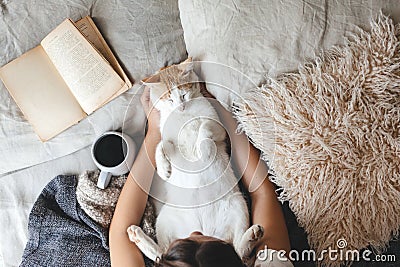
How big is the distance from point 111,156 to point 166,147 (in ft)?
0.56

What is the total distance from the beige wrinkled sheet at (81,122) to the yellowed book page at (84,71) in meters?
0.03

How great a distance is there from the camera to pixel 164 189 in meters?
1.03

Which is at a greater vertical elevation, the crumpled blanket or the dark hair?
the dark hair

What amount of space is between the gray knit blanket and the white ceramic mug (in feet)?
0.29

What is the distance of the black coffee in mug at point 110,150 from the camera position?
3.60 ft

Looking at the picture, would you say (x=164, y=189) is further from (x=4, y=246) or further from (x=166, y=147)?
(x=4, y=246)

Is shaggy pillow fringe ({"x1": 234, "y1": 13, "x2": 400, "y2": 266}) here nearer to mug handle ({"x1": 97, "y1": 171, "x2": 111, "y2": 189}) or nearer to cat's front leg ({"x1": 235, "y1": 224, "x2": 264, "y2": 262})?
cat's front leg ({"x1": 235, "y1": 224, "x2": 264, "y2": 262})

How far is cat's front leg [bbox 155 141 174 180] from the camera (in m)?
0.99

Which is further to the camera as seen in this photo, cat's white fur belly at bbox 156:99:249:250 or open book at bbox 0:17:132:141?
open book at bbox 0:17:132:141

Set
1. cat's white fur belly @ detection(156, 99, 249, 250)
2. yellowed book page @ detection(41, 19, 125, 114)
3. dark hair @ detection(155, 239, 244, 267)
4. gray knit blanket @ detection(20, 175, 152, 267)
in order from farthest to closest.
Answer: yellowed book page @ detection(41, 19, 125, 114) < gray knit blanket @ detection(20, 175, 152, 267) < cat's white fur belly @ detection(156, 99, 249, 250) < dark hair @ detection(155, 239, 244, 267)

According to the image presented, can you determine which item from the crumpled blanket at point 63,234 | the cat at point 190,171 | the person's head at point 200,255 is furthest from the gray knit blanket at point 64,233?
the person's head at point 200,255

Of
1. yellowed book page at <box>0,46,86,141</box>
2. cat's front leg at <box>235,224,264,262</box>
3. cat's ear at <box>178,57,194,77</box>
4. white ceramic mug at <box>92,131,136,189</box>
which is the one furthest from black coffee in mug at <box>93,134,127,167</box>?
cat's front leg at <box>235,224,264,262</box>

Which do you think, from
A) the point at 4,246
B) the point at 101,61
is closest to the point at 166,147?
the point at 101,61

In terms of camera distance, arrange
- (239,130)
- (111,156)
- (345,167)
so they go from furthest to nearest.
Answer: (111,156) < (239,130) < (345,167)
